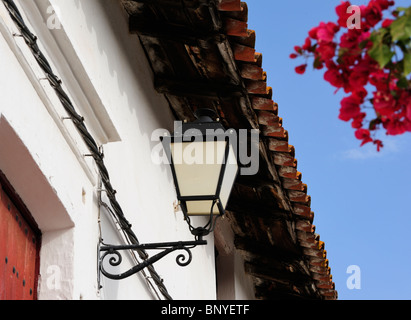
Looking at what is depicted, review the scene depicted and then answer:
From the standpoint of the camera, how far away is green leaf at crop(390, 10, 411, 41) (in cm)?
204

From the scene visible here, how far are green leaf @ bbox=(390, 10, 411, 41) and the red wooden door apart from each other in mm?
2106

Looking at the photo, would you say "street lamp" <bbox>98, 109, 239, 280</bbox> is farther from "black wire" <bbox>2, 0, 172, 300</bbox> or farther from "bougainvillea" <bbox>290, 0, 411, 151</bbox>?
"bougainvillea" <bbox>290, 0, 411, 151</bbox>

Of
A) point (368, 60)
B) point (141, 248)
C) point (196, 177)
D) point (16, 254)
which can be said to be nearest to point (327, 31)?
point (368, 60)

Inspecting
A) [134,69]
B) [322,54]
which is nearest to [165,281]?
[134,69]

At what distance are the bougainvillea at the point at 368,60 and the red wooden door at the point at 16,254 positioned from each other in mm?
1837

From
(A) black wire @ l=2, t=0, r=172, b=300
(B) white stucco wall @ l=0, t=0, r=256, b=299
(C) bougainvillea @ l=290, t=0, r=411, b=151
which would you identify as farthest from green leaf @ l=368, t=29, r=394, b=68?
(A) black wire @ l=2, t=0, r=172, b=300

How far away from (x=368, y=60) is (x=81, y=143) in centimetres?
250

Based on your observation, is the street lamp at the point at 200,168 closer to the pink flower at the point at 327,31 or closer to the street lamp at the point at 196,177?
the street lamp at the point at 196,177

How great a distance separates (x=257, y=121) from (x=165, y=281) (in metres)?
1.23

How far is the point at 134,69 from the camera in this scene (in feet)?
19.5

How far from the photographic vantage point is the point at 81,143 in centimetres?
443

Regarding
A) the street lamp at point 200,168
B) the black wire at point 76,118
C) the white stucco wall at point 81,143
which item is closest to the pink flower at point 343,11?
the white stucco wall at point 81,143

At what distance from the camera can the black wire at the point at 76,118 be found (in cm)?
372

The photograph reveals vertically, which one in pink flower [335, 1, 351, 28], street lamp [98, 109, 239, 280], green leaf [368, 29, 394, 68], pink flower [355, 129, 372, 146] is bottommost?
pink flower [355, 129, 372, 146]
